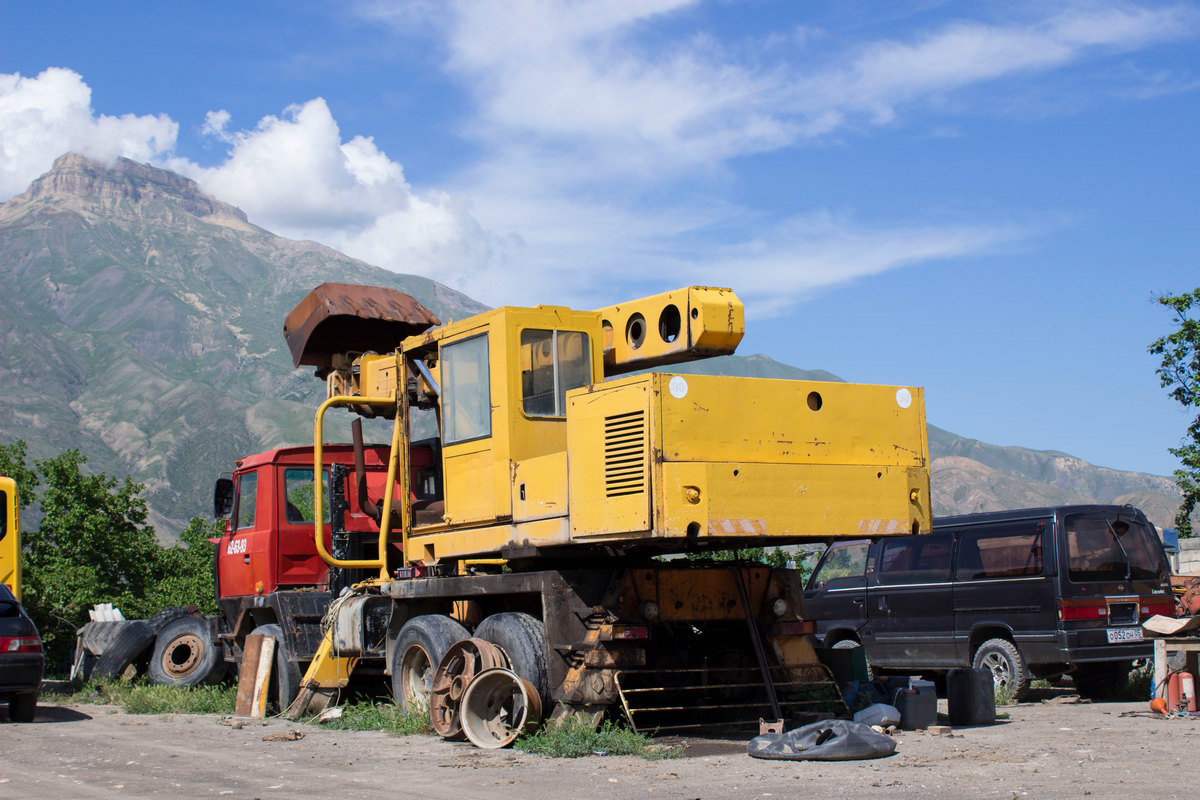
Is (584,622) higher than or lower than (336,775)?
higher

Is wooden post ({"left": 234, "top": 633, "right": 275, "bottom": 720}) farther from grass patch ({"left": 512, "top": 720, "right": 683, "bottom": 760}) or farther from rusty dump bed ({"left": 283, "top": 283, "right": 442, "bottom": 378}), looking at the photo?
grass patch ({"left": 512, "top": 720, "right": 683, "bottom": 760})

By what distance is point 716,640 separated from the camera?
1061 centimetres

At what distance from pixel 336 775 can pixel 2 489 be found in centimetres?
946

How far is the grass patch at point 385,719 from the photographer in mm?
10633

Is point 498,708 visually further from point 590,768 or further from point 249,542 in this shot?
point 249,542

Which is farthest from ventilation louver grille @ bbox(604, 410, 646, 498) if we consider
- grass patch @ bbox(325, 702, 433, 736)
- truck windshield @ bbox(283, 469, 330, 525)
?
truck windshield @ bbox(283, 469, 330, 525)

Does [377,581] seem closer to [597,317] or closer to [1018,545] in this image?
[597,317]

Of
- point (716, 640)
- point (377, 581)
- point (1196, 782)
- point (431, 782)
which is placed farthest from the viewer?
point (377, 581)

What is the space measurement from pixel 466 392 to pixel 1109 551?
7199 millimetres

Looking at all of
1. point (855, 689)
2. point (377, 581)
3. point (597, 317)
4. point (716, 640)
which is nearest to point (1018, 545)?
point (855, 689)

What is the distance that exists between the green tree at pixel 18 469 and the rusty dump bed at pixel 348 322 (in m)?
15.9

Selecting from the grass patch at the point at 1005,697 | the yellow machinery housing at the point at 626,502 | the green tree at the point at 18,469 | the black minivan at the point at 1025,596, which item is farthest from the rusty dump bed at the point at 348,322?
the green tree at the point at 18,469

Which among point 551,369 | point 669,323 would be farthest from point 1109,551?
point 551,369

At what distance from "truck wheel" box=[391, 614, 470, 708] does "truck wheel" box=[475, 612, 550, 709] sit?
2.54ft
